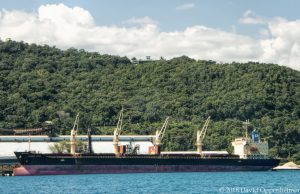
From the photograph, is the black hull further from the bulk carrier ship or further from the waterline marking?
the waterline marking

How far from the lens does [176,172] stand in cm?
14062

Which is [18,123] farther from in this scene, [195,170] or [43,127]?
[195,170]

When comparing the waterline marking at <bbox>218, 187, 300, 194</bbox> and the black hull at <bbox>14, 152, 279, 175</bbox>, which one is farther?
the black hull at <bbox>14, 152, 279, 175</bbox>

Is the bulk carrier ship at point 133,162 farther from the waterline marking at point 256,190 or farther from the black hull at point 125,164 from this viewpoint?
the waterline marking at point 256,190

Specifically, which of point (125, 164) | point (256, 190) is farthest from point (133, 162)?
point (256, 190)

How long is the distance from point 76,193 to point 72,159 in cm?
5064

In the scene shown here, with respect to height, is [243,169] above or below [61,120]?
below

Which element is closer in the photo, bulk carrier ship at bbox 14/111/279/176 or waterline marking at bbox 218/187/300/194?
waterline marking at bbox 218/187/300/194

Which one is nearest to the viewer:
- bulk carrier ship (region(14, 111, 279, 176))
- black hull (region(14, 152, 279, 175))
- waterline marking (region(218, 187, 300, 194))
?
waterline marking (region(218, 187, 300, 194))

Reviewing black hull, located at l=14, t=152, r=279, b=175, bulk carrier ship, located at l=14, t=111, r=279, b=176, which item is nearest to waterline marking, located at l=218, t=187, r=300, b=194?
black hull, located at l=14, t=152, r=279, b=175

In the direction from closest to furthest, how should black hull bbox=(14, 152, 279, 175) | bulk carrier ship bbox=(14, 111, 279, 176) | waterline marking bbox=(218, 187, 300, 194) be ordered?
1. waterline marking bbox=(218, 187, 300, 194)
2. black hull bbox=(14, 152, 279, 175)
3. bulk carrier ship bbox=(14, 111, 279, 176)

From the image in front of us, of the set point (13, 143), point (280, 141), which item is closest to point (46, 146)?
point (13, 143)

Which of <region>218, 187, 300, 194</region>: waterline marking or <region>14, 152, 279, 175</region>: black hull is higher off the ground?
<region>14, 152, 279, 175</region>: black hull

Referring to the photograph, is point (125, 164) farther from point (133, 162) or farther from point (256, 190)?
point (256, 190)
